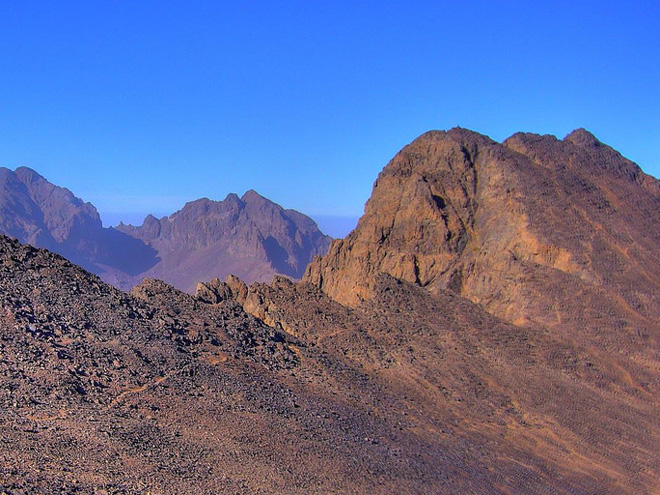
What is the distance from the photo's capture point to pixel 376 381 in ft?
71.2

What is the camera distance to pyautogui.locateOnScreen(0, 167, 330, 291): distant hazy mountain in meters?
109

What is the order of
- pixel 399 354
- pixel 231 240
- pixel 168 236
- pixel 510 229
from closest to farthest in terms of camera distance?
pixel 399 354, pixel 510 229, pixel 231 240, pixel 168 236

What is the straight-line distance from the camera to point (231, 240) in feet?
366

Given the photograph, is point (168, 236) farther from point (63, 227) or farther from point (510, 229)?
point (510, 229)

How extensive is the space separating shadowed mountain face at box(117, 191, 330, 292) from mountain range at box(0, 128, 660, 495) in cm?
6756

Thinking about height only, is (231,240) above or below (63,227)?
above

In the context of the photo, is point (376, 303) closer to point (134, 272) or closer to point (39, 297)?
point (39, 297)

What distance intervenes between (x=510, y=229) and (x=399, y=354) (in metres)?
8.72

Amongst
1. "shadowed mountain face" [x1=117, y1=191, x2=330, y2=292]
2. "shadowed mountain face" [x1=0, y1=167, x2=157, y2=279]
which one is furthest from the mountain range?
"shadowed mountain face" [x1=0, y1=167, x2=157, y2=279]

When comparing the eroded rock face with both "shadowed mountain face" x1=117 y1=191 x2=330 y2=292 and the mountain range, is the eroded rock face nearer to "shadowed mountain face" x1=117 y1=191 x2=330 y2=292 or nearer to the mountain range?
the mountain range

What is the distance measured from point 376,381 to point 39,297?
984 cm

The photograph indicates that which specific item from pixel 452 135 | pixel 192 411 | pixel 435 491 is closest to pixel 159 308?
pixel 192 411

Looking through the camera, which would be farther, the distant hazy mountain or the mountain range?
the distant hazy mountain

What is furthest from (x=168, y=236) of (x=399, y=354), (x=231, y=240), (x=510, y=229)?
(x=399, y=354)
